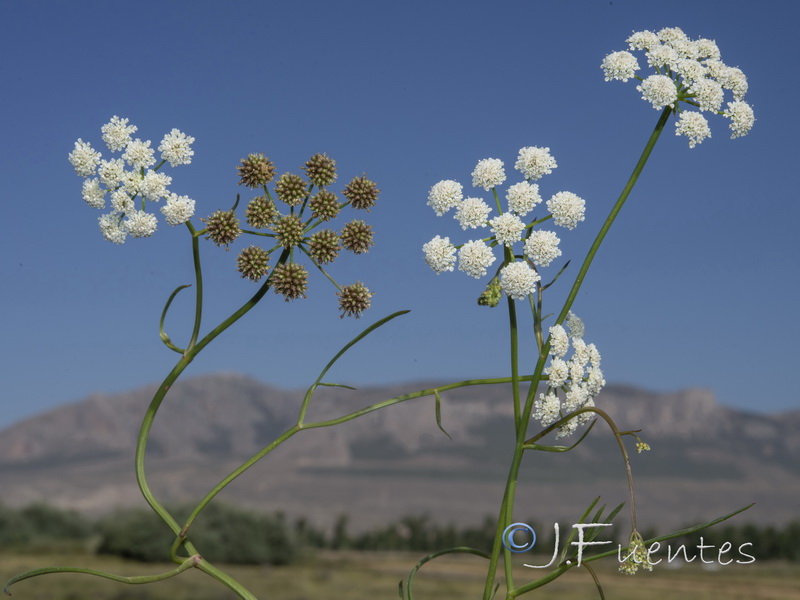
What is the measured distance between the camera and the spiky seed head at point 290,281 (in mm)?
2691

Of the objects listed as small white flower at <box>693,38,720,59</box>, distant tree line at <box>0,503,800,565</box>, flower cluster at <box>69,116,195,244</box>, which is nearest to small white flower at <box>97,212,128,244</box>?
flower cluster at <box>69,116,195,244</box>

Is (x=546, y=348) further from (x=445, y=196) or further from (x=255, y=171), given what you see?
(x=255, y=171)

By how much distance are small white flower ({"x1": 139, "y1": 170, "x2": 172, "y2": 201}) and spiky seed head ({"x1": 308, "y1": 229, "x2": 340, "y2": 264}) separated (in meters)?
0.54

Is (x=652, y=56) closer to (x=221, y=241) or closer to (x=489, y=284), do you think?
(x=489, y=284)

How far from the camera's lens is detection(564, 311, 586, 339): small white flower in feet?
9.19

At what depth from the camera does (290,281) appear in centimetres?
269

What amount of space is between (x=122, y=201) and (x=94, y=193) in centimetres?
13

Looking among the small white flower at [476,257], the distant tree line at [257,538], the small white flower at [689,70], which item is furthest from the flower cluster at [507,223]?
the distant tree line at [257,538]

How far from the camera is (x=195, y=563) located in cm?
261

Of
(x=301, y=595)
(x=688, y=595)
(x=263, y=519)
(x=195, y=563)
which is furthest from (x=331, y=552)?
(x=195, y=563)

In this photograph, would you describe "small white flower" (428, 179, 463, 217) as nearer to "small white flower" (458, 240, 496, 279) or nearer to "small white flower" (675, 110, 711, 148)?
"small white flower" (458, 240, 496, 279)

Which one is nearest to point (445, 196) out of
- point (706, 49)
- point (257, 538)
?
point (706, 49)

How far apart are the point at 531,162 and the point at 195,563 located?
1717 millimetres

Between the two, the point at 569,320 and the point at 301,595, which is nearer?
the point at 569,320
